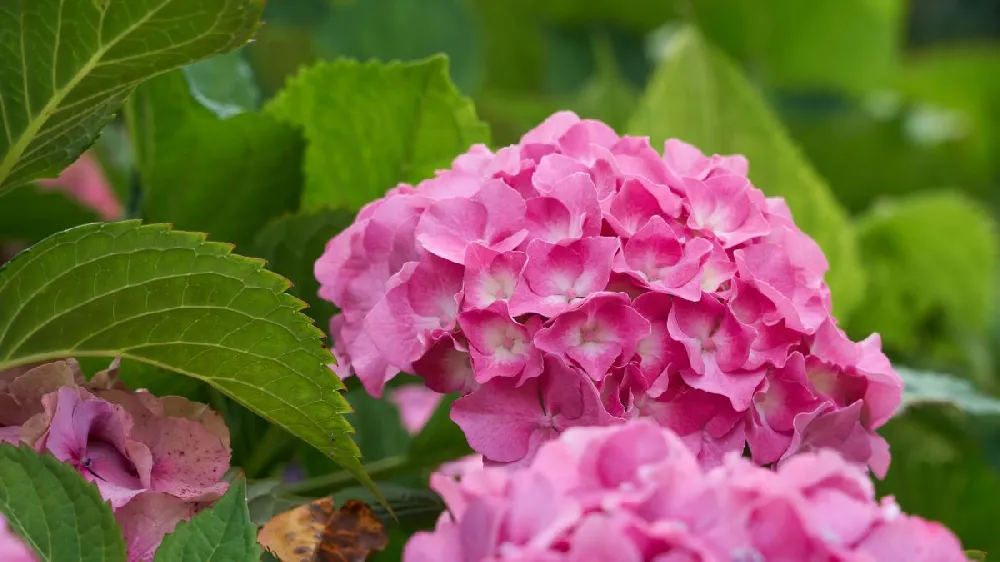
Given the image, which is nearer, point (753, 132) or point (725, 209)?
point (725, 209)

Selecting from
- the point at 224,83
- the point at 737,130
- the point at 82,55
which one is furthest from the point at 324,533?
the point at 737,130

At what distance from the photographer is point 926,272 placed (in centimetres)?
86

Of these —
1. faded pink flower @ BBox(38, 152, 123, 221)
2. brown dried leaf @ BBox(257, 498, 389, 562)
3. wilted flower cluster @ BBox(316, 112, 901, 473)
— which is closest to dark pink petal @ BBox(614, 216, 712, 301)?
wilted flower cluster @ BBox(316, 112, 901, 473)

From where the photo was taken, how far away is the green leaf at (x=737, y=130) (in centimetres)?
61

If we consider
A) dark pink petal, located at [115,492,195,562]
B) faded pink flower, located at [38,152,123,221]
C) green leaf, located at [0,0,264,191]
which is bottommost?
faded pink flower, located at [38,152,123,221]

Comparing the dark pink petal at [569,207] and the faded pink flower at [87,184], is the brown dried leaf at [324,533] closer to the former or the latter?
the dark pink petal at [569,207]

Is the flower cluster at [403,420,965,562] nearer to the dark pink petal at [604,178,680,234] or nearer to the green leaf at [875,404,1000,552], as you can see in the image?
the dark pink petal at [604,178,680,234]

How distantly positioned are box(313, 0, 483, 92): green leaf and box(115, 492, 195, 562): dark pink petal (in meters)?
0.46

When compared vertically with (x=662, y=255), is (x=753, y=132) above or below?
below

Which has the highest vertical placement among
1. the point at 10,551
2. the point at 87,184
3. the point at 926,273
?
the point at 10,551

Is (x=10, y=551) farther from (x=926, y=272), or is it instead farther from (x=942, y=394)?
(x=926, y=272)

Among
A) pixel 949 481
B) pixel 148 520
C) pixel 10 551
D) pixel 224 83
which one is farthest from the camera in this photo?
pixel 949 481

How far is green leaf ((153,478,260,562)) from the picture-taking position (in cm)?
30

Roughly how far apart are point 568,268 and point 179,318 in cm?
12
